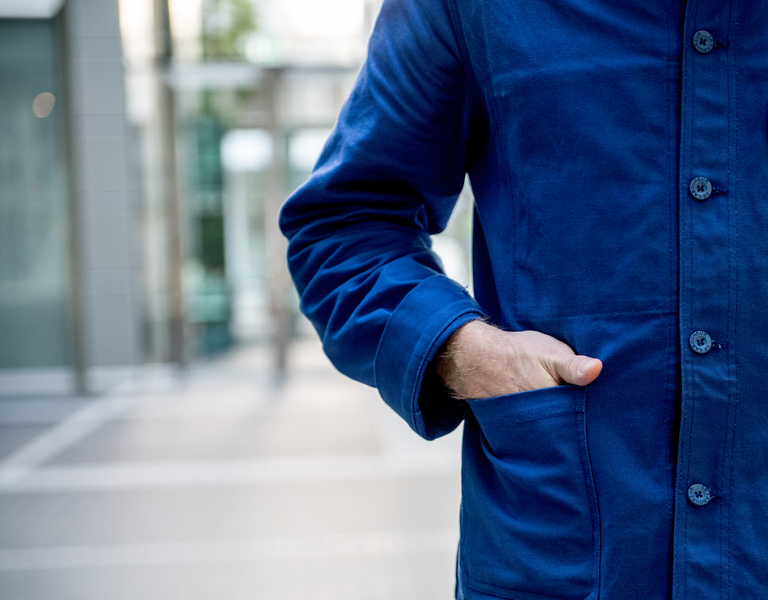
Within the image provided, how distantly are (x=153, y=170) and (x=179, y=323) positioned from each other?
1862 millimetres

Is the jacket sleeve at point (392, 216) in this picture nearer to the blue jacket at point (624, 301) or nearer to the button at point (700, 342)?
the blue jacket at point (624, 301)

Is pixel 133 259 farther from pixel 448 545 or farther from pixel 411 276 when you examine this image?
pixel 411 276

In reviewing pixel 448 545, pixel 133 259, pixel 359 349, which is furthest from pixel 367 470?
pixel 133 259

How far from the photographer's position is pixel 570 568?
0.74m

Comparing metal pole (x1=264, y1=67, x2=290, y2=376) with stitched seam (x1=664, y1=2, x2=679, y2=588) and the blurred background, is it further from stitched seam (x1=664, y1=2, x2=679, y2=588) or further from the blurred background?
stitched seam (x1=664, y1=2, x2=679, y2=588)

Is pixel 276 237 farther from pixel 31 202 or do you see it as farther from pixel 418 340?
pixel 418 340

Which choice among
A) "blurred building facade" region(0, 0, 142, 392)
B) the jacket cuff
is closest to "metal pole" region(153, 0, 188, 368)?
"blurred building facade" region(0, 0, 142, 392)

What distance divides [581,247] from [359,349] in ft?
0.94

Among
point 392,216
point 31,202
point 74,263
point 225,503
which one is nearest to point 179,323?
point 74,263

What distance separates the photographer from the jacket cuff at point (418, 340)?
2.64ft

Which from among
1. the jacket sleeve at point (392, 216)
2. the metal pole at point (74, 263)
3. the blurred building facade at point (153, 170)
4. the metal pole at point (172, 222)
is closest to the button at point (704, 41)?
the jacket sleeve at point (392, 216)

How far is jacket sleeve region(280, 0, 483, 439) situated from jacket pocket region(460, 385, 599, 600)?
3.9 inches

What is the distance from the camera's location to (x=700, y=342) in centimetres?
70

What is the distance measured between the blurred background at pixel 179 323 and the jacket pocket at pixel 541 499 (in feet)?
8.92
